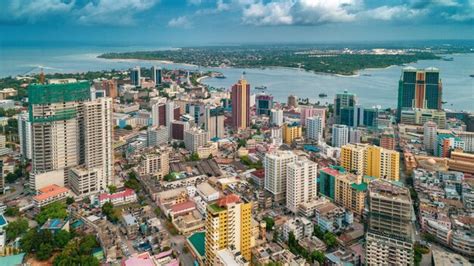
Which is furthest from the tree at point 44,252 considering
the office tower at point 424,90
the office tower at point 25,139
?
the office tower at point 424,90

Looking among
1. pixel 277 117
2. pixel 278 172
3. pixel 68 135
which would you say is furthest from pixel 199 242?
pixel 277 117

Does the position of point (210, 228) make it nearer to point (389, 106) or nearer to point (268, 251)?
point (268, 251)

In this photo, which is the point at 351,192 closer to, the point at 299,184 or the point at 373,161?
the point at 299,184

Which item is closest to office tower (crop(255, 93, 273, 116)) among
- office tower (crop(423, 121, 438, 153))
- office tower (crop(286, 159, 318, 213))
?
office tower (crop(423, 121, 438, 153))

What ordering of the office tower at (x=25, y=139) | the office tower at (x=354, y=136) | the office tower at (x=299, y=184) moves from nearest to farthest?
the office tower at (x=299, y=184) → the office tower at (x=25, y=139) → the office tower at (x=354, y=136)

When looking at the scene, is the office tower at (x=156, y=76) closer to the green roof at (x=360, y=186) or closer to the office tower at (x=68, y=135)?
the office tower at (x=68, y=135)

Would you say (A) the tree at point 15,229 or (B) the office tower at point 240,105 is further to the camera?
(B) the office tower at point 240,105
